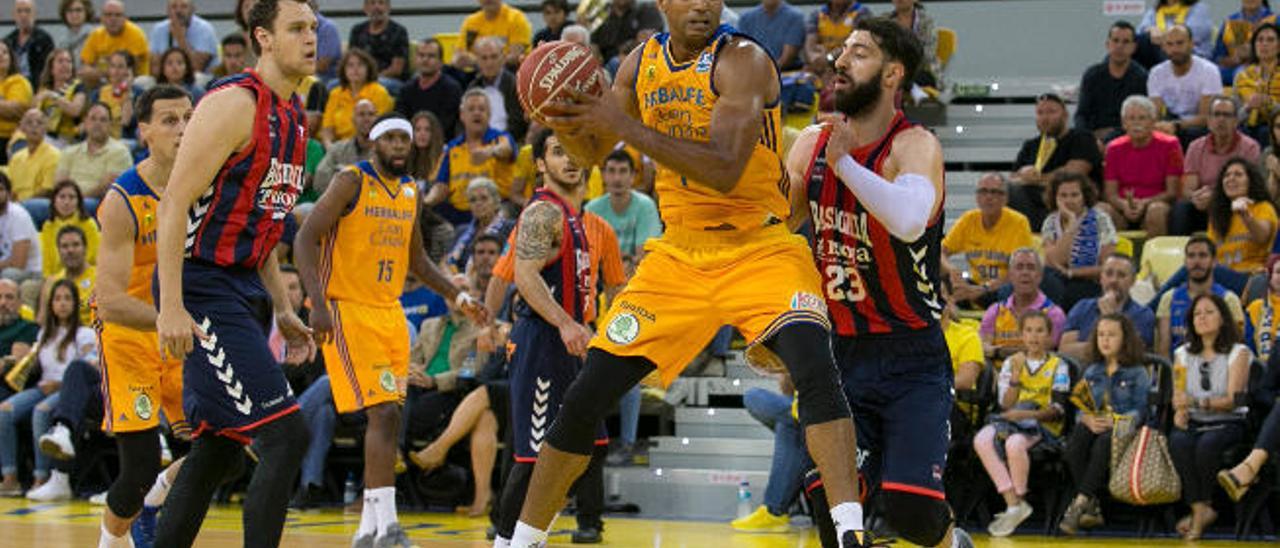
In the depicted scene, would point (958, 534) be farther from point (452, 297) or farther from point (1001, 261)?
point (1001, 261)

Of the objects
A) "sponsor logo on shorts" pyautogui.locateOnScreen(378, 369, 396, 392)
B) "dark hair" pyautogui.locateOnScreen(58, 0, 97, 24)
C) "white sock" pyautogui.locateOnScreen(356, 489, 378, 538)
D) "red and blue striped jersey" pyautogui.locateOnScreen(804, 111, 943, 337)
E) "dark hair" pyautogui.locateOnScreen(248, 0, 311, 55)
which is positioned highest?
"dark hair" pyautogui.locateOnScreen(58, 0, 97, 24)

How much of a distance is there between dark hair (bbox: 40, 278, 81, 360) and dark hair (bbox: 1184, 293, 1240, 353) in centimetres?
802

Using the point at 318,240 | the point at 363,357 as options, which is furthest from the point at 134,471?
the point at 318,240

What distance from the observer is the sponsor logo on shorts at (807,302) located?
19.4ft

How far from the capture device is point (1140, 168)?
13547 mm

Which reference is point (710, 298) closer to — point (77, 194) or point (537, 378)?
point (537, 378)

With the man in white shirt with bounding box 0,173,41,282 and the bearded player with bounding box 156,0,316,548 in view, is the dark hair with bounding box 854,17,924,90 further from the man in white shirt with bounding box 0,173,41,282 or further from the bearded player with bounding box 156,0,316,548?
the man in white shirt with bounding box 0,173,41,282

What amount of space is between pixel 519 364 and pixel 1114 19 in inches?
373

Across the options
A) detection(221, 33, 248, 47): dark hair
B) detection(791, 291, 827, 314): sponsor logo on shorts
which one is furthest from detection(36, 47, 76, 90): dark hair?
detection(791, 291, 827, 314): sponsor logo on shorts

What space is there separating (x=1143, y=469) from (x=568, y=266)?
3755 millimetres

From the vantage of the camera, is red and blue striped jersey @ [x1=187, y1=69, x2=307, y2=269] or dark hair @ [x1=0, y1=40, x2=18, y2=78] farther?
dark hair @ [x1=0, y1=40, x2=18, y2=78]

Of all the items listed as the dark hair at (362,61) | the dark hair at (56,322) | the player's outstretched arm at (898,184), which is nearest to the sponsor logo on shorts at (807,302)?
the player's outstretched arm at (898,184)

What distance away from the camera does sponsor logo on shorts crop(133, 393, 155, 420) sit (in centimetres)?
738

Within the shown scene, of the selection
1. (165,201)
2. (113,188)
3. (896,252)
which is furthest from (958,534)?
(113,188)
